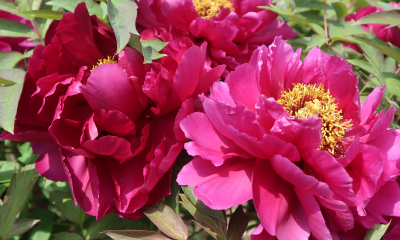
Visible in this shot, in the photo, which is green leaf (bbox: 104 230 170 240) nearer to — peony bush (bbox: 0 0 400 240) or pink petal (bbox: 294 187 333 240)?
peony bush (bbox: 0 0 400 240)

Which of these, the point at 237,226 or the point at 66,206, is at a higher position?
the point at 237,226

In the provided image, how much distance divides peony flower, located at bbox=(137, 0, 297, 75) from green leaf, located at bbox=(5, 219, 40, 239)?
514mm

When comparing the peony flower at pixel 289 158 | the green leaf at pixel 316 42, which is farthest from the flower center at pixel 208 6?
the peony flower at pixel 289 158

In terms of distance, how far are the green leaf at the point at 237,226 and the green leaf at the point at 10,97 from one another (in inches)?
17.9

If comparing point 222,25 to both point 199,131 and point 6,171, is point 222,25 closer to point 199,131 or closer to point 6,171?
point 199,131

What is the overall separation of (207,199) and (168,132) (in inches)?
6.8

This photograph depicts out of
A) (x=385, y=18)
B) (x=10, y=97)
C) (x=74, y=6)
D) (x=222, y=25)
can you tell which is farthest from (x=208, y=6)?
(x=10, y=97)

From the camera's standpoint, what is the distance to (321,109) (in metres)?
0.71

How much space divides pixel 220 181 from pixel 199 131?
9 centimetres

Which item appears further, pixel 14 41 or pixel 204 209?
pixel 14 41

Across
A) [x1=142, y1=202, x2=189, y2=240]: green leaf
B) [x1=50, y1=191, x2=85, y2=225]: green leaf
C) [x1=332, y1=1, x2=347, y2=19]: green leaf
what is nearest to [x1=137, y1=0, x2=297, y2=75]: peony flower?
[x1=332, y1=1, x2=347, y2=19]: green leaf

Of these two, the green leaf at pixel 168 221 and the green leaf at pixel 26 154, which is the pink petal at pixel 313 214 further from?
the green leaf at pixel 26 154

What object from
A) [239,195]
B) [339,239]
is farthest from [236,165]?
[339,239]

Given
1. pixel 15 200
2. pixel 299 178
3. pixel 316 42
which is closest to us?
pixel 299 178
